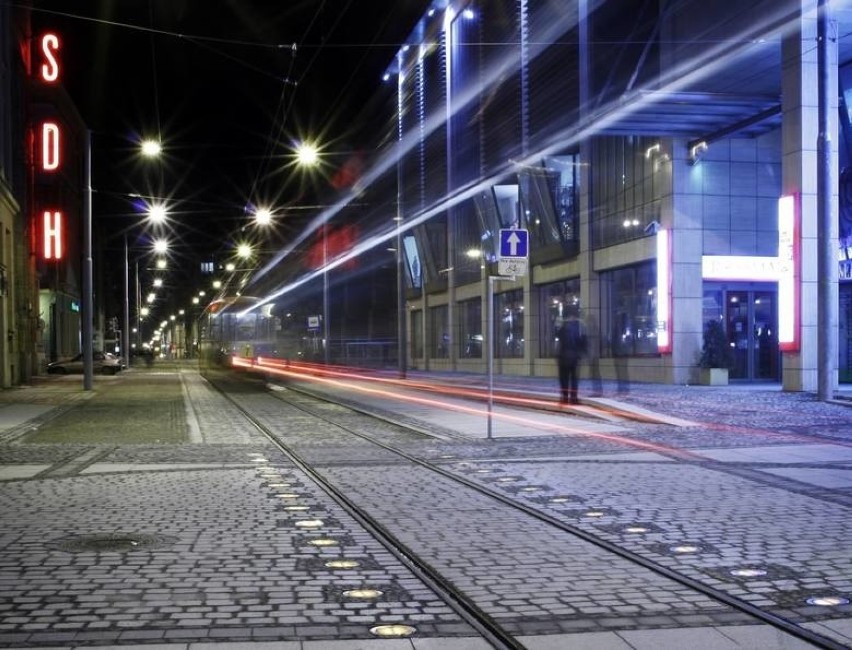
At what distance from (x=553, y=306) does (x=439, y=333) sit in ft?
47.5

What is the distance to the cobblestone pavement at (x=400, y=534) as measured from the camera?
15.6 ft

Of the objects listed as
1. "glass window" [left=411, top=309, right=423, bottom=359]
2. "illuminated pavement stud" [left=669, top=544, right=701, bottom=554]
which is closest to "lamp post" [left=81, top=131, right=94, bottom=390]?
"illuminated pavement stud" [left=669, top=544, right=701, bottom=554]

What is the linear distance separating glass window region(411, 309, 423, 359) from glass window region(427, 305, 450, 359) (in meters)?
1.95

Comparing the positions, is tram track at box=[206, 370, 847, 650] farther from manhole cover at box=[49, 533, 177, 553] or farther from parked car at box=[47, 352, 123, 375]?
parked car at box=[47, 352, 123, 375]

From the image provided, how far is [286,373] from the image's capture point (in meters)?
37.4

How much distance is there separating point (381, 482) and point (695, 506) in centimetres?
330

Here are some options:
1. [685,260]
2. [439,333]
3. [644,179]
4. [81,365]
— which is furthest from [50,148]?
[439,333]

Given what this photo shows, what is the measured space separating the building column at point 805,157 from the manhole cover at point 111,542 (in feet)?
61.3

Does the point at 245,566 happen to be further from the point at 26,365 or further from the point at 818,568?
the point at 26,365

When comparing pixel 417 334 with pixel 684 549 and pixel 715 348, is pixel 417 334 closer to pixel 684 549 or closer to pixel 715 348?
pixel 715 348

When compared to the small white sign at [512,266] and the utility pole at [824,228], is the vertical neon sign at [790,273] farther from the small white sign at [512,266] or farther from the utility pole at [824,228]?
the small white sign at [512,266]

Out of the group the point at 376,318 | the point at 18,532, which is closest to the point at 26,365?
the point at 376,318

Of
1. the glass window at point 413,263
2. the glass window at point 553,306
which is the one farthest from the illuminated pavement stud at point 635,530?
the glass window at point 413,263

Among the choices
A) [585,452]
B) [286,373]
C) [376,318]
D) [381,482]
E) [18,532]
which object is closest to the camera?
[18,532]
